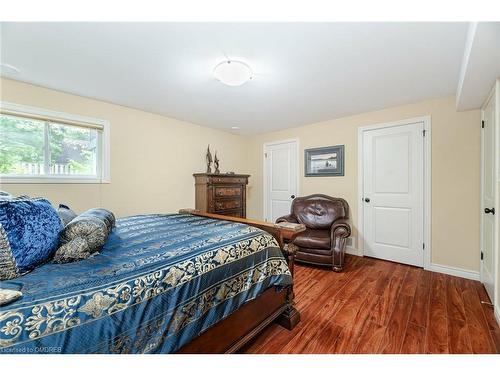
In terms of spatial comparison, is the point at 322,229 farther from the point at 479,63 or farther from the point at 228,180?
the point at 479,63

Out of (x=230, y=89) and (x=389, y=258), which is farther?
(x=389, y=258)

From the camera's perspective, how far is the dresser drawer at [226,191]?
151 inches

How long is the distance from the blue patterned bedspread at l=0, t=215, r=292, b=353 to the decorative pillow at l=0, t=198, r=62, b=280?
66mm

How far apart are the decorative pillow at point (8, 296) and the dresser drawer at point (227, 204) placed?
3021mm

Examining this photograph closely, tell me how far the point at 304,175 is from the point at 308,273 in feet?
6.30

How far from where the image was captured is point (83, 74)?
7.16 feet

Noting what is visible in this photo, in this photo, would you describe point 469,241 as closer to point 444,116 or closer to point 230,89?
point 444,116

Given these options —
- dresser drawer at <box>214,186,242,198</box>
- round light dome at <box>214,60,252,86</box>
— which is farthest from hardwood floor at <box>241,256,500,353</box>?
round light dome at <box>214,60,252,86</box>

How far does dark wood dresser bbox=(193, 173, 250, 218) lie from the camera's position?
12.2 feet

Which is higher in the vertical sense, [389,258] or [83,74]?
[83,74]

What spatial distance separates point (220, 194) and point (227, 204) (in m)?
0.25

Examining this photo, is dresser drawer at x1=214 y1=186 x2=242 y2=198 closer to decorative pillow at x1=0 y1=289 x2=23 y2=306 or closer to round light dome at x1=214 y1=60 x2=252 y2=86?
round light dome at x1=214 y1=60 x2=252 y2=86

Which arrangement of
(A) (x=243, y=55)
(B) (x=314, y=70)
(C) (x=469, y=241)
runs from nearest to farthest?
(A) (x=243, y=55) < (B) (x=314, y=70) < (C) (x=469, y=241)
